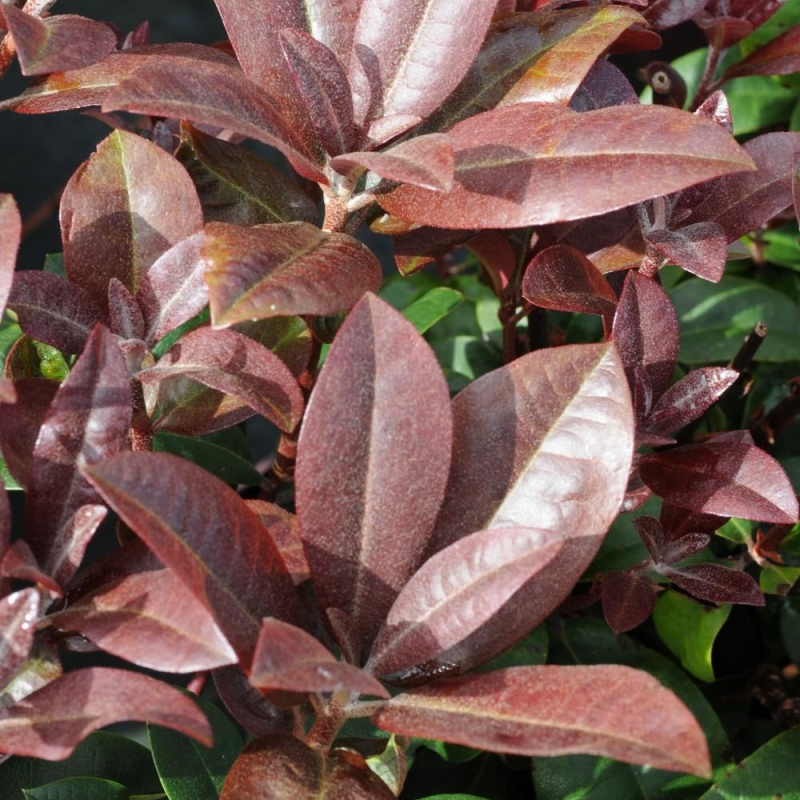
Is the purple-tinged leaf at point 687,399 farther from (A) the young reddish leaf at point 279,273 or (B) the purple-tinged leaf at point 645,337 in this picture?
(A) the young reddish leaf at point 279,273

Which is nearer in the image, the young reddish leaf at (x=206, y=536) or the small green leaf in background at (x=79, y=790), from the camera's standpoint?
the young reddish leaf at (x=206, y=536)

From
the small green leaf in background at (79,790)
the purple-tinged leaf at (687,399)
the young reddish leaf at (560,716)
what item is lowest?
the small green leaf in background at (79,790)

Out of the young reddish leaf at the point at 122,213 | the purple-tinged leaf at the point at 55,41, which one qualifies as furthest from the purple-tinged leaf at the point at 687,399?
the purple-tinged leaf at the point at 55,41

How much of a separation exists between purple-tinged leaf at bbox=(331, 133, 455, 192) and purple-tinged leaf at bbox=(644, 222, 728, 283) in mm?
200

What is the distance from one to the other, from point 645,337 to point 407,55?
254 mm

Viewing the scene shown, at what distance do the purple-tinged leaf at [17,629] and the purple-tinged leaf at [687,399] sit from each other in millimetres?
414

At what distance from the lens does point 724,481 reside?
64cm

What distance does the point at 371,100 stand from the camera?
60cm

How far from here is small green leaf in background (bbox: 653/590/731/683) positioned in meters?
0.86

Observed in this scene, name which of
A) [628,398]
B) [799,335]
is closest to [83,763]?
[628,398]

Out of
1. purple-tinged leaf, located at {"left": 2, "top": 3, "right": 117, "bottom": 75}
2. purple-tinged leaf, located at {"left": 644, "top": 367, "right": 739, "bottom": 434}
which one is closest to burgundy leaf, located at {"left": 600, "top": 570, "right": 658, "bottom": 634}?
purple-tinged leaf, located at {"left": 644, "top": 367, "right": 739, "bottom": 434}

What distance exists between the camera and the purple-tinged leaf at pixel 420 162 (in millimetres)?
483

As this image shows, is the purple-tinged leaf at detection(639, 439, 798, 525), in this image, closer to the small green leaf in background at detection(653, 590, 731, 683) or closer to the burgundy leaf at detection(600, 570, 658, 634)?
the burgundy leaf at detection(600, 570, 658, 634)

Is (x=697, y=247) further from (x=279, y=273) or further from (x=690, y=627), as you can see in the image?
(x=690, y=627)
